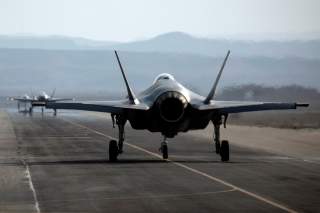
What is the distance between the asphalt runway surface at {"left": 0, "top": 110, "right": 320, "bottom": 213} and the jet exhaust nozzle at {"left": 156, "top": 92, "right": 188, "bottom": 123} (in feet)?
5.19

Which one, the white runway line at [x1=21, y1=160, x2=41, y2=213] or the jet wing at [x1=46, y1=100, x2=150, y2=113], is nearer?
the white runway line at [x1=21, y1=160, x2=41, y2=213]

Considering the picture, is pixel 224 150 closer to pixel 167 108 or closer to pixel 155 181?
pixel 167 108

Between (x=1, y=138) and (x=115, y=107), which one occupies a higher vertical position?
(x=115, y=107)

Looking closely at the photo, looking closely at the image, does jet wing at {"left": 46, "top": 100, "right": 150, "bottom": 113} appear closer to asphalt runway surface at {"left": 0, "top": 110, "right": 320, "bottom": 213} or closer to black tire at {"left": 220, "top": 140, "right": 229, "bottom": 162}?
asphalt runway surface at {"left": 0, "top": 110, "right": 320, "bottom": 213}

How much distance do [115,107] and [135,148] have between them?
9.69 m

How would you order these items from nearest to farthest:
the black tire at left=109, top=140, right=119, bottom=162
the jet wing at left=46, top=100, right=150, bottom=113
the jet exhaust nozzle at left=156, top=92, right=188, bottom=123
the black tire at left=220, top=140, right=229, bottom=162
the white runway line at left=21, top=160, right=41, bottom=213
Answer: the white runway line at left=21, top=160, right=41, bottom=213 < the jet exhaust nozzle at left=156, top=92, right=188, bottom=123 < the jet wing at left=46, top=100, right=150, bottom=113 < the black tire at left=109, top=140, right=119, bottom=162 < the black tire at left=220, top=140, right=229, bottom=162

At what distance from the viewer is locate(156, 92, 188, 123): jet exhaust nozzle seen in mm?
27422

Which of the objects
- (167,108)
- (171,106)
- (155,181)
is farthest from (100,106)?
(155,181)

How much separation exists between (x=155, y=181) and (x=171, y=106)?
17.6 ft

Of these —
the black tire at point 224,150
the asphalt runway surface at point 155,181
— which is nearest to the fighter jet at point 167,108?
the black tire at point 224,150

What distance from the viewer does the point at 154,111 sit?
2783 cm

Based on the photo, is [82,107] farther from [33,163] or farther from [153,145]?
[153,145]

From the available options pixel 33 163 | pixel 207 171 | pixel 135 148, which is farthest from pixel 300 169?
pixel 135 148

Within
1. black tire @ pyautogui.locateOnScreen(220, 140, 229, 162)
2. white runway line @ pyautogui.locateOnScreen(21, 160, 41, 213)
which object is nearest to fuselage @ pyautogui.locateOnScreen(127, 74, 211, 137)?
black tire @ pyautogui.locateOnScreen(220, 140, 229, 162)
